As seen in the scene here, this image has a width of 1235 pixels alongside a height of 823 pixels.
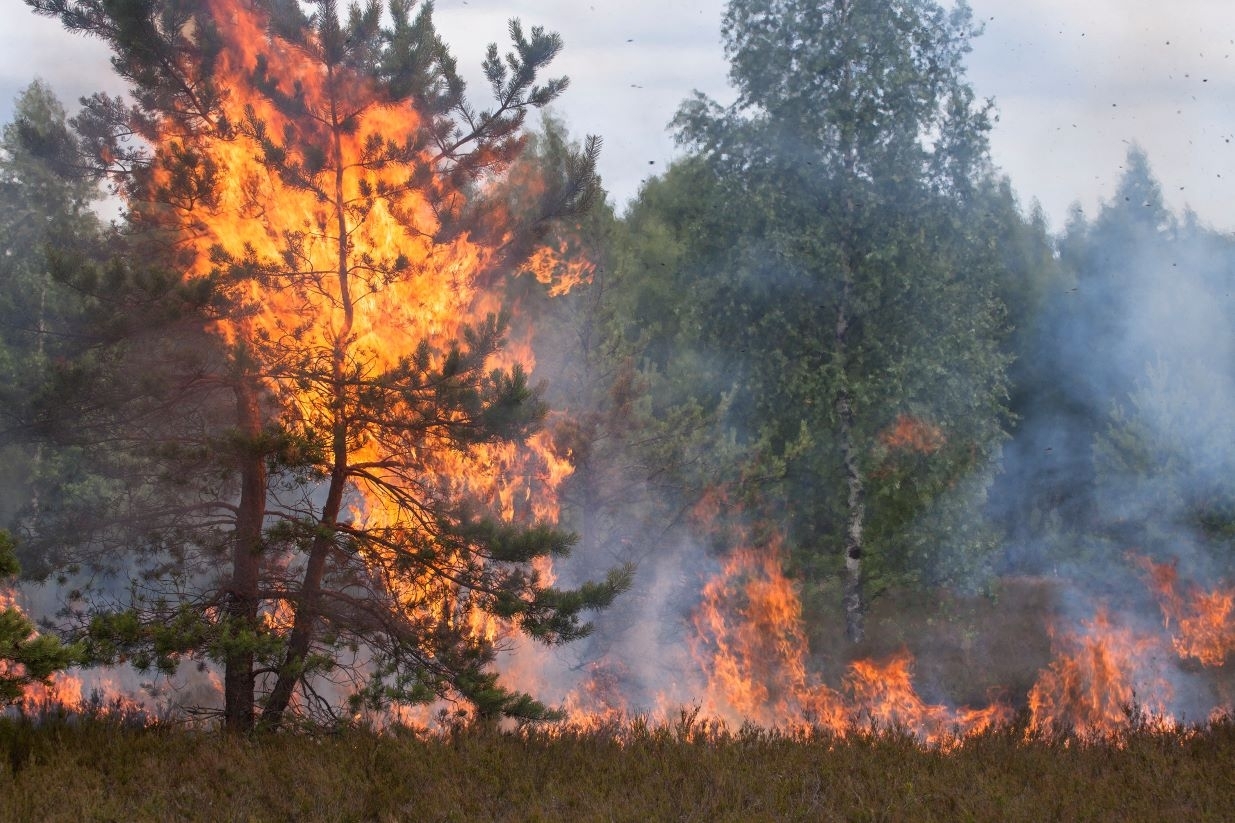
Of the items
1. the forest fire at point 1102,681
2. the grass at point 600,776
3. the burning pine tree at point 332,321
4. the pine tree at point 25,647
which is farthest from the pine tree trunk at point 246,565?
the forest fire at point 1102,681

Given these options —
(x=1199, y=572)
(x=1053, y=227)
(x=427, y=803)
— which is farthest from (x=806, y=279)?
(x=1053, y=227)

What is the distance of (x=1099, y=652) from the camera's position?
17.6m

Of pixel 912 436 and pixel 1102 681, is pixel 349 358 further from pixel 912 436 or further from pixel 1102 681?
pixel 1102 681

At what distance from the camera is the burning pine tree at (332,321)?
10367 mm

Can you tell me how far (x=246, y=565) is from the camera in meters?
10.8

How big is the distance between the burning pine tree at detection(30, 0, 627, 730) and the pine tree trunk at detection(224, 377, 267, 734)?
0.08 feet

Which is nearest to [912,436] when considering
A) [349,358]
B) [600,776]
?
[349,358]

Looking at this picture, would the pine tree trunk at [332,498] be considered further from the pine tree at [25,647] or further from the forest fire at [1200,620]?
the forest fire at [1200,620]

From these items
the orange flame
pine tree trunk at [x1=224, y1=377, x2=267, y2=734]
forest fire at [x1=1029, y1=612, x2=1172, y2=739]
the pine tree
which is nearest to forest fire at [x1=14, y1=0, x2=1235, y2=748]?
pine tree trunk at [x1=224, y1=377, x2=267, y2=734]

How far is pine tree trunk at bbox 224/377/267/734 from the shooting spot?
33.8 ft

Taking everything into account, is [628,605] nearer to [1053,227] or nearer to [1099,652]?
[1099,652]

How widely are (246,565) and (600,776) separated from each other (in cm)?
487

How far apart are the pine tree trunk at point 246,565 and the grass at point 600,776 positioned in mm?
1240

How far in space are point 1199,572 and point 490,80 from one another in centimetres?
1580
